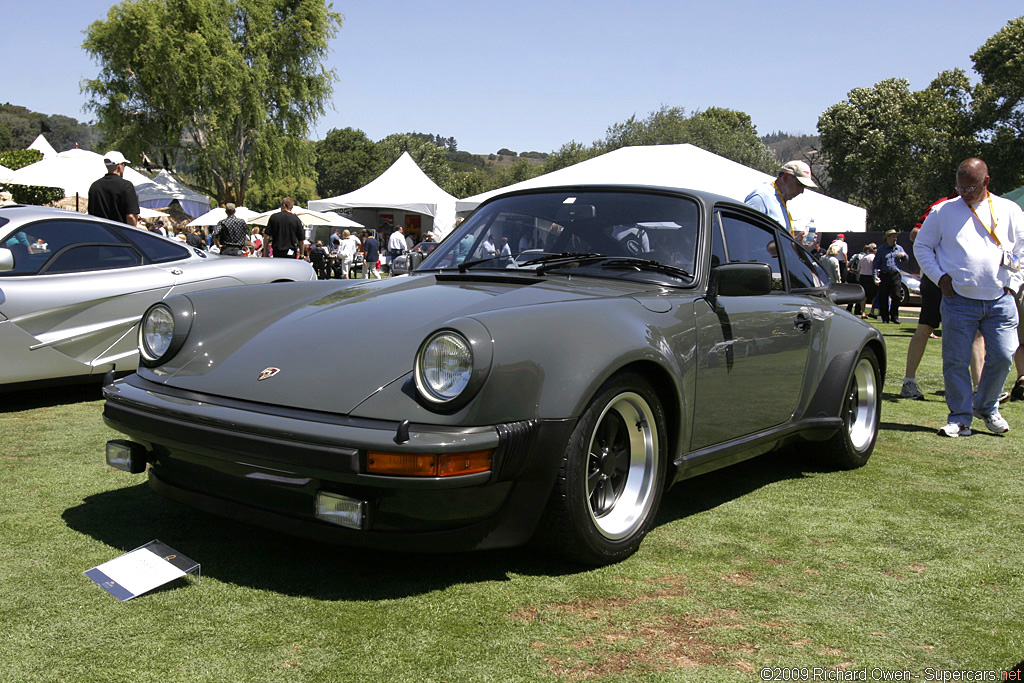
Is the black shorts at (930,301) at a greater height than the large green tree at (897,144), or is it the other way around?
the large green tree at (897,144)

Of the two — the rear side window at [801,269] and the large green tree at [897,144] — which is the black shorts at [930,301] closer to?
the rear side window at [801,269]

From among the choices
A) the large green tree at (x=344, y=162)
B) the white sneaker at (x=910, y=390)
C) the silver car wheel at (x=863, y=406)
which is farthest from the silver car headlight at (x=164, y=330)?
the large green tree at (x=344, y=162)

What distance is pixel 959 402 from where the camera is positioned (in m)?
5.55

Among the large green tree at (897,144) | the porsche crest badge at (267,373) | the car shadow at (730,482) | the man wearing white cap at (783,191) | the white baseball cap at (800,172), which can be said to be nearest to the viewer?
the porsche crest badge at (267,373)

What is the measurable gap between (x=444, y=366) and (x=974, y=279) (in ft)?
13.9

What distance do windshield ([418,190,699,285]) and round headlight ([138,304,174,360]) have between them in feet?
3.87

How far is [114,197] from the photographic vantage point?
26.2 ft

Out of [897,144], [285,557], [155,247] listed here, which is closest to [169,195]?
[155,247]

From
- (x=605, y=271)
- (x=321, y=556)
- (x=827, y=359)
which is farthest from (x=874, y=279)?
(x=321, y=556)

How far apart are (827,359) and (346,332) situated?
8.35 ft

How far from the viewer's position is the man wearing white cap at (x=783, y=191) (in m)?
5.38

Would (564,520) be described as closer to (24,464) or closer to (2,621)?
(2,621)

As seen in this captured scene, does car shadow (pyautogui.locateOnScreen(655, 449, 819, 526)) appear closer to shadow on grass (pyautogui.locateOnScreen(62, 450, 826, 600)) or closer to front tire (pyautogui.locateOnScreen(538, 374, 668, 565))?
shadow on grass (pyautogui.locateOnScreen(62, 450, 826, 600))

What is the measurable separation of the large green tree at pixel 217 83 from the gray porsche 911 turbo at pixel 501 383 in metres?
32.6
